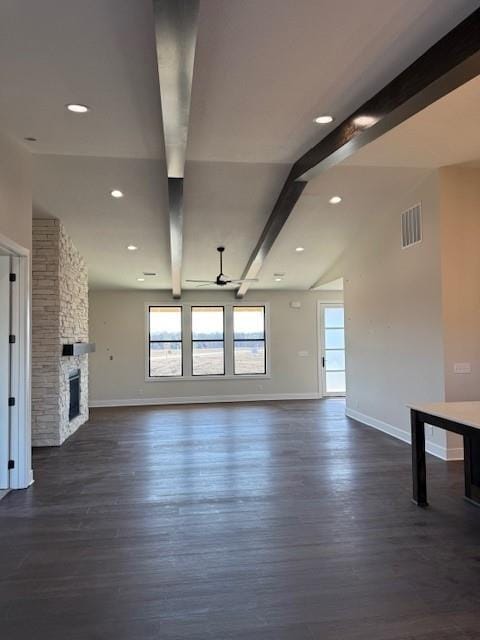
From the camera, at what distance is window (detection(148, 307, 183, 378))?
34.5 feet

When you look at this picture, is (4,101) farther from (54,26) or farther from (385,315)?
(385,315)

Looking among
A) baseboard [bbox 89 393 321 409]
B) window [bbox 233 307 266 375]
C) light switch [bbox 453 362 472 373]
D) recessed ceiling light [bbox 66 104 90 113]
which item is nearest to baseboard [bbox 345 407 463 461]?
light switch [bbox 453 362 472 373]

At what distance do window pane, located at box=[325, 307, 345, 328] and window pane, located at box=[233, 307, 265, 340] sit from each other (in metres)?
1.61

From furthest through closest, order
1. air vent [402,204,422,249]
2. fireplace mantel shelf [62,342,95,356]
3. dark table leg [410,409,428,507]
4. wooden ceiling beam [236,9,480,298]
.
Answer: fireplace mantel shelf [62,342,95,356], air vent [402,204,422,249], dark table leg [410,409,428,507], wooden ceiling beam [236,9,480,298]

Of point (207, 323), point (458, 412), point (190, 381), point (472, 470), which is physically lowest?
point (472, 470)

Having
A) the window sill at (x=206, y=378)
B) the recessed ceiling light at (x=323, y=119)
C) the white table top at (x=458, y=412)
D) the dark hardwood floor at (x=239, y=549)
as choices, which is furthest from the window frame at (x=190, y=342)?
the white table top at (x=458, y=412)

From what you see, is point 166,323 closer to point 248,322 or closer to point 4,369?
point 248,322

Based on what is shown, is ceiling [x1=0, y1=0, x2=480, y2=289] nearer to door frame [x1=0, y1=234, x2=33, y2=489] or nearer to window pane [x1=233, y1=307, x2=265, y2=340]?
door frame [x1=0, y1=234, x2=33, y2=489]

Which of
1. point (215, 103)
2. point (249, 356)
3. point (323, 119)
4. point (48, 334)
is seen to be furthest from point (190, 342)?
point (215, 103)

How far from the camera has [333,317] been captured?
10953mm

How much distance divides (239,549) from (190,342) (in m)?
7.77

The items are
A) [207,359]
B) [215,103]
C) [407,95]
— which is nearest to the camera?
[407,95]

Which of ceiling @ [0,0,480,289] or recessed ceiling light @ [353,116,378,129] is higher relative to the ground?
ceiling @ [0,0,480,289]

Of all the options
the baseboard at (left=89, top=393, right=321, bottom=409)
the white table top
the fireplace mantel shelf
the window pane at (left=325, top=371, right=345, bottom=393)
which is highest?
the fireplace mantel shelf
